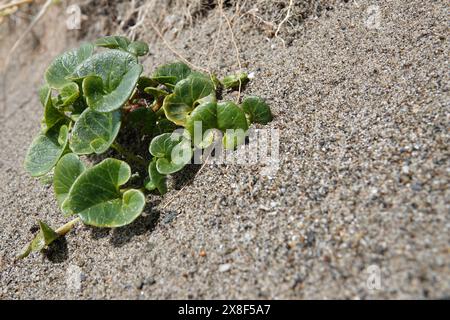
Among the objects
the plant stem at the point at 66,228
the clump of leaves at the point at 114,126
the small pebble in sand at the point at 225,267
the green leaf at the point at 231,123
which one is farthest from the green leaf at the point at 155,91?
the small pebble in sand at the point at 225,267

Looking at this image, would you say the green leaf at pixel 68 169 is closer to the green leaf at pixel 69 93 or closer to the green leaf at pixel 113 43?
the green leaf at pixel 69 93

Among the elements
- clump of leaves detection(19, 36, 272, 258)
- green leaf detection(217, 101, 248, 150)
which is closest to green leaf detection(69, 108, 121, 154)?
clump of leaves detection(19, 36, 272, 258)

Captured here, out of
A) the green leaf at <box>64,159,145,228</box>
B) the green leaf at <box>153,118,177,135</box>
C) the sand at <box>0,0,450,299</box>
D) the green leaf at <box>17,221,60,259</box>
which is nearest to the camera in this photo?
the sand at <box>0,0,450,299</box>

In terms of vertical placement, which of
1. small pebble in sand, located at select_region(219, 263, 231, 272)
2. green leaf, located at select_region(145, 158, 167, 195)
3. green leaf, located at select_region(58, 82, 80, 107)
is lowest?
small pebble in sand, located at select_region(219, 263, 231, 272)

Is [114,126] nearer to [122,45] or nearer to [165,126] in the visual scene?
[165,126]

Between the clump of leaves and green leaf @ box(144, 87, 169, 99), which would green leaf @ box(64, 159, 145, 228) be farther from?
green leaf @ box(144, 87, 169, 99)

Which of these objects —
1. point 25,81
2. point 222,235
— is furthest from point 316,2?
point 25,81
